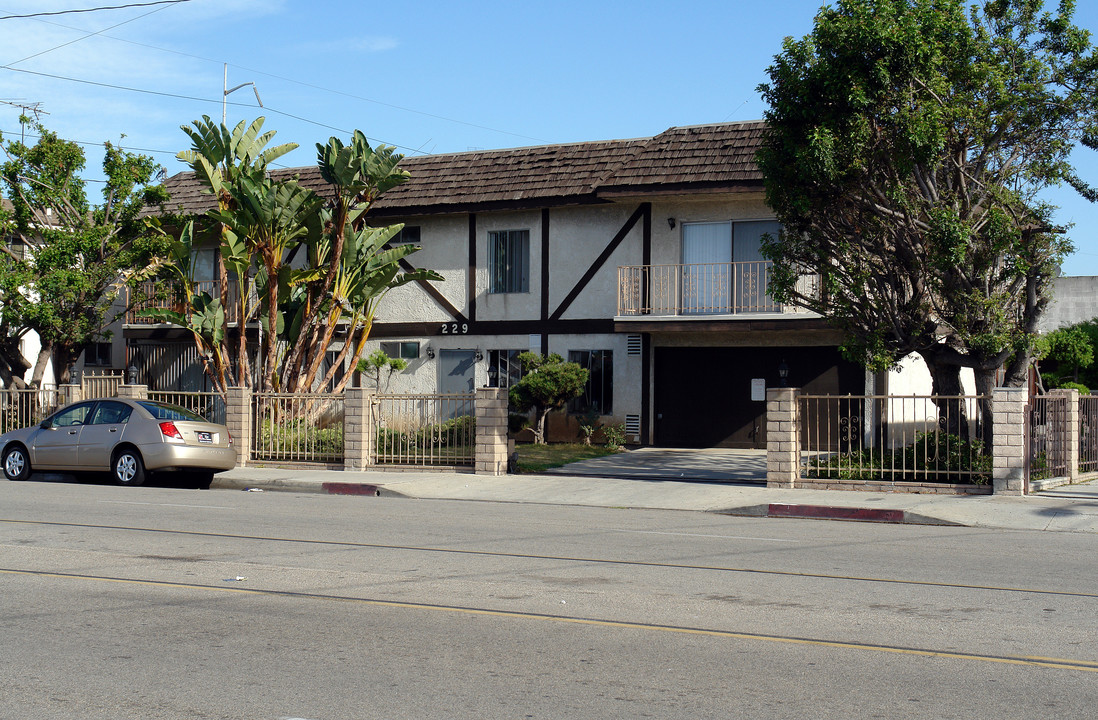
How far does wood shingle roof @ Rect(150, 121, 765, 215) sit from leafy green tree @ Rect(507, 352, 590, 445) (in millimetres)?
4146

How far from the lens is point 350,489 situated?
18000 mm

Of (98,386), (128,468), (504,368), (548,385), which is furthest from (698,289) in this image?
(98,386)

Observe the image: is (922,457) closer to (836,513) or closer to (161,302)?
(836,513)

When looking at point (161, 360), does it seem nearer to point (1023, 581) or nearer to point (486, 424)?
point (486, 424)

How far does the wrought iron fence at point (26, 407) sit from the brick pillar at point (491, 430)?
11403mm

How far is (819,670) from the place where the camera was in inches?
244

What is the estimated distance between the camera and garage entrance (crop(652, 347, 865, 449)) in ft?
81.5

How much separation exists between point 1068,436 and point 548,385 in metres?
10.5

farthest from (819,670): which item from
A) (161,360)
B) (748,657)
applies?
(161,360)

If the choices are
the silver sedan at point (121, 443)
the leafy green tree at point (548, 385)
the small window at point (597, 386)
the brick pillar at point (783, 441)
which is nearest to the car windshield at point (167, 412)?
the silver sedan at point (121, 443)

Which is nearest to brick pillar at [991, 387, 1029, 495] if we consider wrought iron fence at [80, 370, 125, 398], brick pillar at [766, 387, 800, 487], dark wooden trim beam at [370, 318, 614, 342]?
brick pillar at [766, 387, 800, 487]

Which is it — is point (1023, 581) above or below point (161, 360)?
below

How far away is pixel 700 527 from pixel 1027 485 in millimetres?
5979

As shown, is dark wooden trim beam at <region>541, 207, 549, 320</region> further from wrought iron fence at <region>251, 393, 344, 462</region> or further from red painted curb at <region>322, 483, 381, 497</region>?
red painted curb at <region>322, 483, 381, 497</region>
